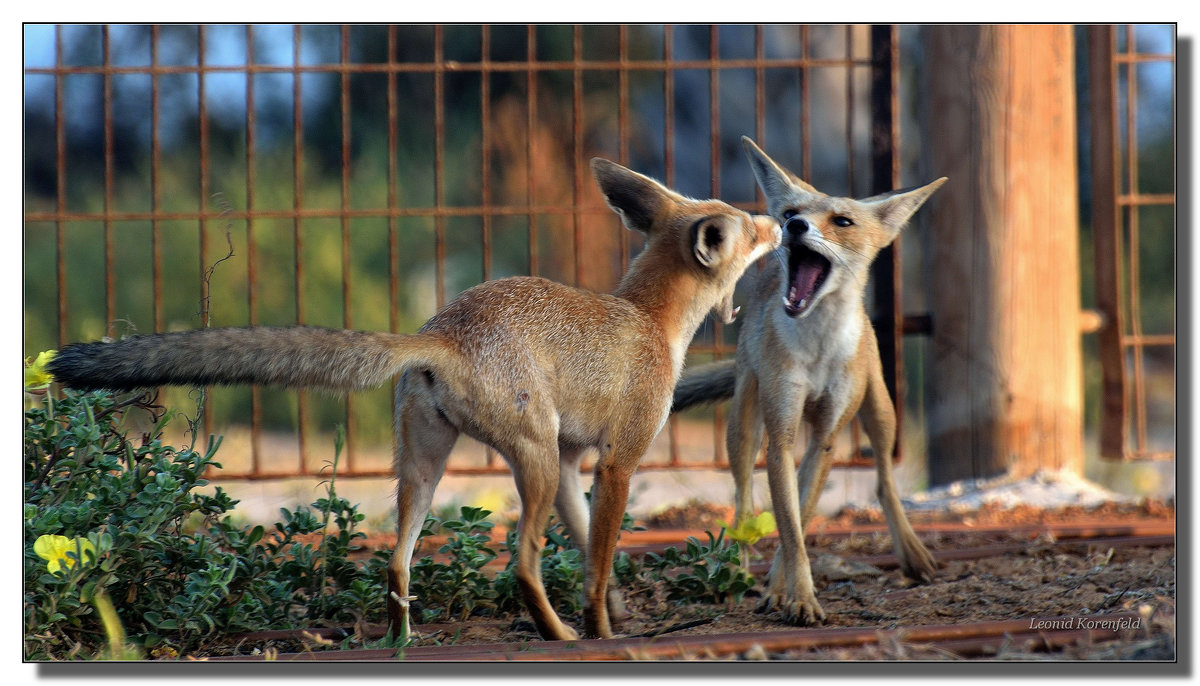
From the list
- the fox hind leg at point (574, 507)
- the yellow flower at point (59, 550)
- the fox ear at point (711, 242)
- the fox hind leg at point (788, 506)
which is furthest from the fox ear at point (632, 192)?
the yellow flower at point (59, 550)

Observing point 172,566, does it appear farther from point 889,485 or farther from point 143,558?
point 889,485

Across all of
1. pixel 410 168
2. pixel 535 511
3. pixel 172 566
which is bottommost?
pixel 172 566

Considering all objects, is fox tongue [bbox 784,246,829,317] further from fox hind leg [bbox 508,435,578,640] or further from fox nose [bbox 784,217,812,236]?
fox hind leg [bbox 508,435,578,640]

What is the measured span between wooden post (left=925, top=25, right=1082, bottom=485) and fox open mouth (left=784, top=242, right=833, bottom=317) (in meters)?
2.25

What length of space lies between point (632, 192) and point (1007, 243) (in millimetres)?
2980

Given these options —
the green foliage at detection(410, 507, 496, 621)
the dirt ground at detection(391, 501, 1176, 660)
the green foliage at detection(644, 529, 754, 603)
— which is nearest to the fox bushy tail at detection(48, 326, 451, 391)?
the green foliage at detection(410, 507, 496, 621)

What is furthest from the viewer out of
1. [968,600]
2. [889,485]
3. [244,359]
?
[889,485]

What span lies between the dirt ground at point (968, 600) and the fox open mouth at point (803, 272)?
1283mm

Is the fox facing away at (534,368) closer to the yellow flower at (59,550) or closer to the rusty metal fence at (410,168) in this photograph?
the yellow flower at (59,550)

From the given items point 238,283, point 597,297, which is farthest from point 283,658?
point 238,283

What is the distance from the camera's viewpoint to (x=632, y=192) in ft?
13.9

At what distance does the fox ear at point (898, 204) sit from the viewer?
4.44m

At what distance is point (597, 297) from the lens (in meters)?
3.99

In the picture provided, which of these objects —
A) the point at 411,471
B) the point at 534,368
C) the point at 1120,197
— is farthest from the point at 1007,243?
the point at 411,471
